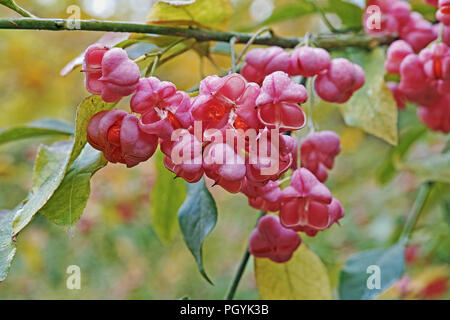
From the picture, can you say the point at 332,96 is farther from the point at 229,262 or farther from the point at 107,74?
the point at 229,262

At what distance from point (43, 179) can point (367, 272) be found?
0.61 meters

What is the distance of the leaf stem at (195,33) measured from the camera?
0.64 m

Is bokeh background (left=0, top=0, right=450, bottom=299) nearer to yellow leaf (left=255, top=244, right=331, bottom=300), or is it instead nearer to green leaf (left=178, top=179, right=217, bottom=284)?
yellow leaf (left=255, top=244, right=331, bottom=300)

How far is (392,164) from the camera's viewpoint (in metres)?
1.47

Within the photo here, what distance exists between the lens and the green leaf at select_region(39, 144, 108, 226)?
648 millimetres

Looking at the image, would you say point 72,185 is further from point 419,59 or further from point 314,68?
point 419,59

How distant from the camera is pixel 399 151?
142 cm

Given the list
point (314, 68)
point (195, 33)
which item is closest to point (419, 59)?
point (314, 68)

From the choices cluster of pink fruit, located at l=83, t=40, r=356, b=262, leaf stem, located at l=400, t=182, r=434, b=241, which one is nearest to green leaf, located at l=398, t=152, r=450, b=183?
leaf stem, located at l=400, t=182, r=434, b=241

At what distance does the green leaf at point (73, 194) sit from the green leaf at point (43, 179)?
15 millimetres

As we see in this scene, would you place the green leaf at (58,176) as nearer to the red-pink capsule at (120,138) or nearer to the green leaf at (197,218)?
the red-pink capsule at (120,138)

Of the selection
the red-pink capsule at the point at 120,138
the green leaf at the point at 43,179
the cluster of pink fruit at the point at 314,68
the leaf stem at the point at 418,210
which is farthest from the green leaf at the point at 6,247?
the leaf stem at the point at 418,210

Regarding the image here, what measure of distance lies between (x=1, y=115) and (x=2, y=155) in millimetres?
186

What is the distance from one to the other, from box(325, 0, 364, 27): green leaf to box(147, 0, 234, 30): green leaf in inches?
12.5
